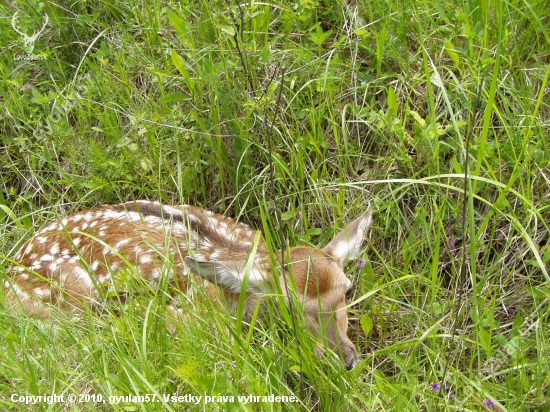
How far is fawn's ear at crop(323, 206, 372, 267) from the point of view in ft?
11.6

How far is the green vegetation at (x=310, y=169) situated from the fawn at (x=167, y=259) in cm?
17

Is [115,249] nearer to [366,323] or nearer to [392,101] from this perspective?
[366,323]

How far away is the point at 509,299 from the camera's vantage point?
11.3ft

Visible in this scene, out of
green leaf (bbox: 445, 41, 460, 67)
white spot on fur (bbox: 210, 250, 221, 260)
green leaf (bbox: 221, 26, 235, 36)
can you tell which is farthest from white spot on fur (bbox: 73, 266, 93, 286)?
green leaf (bbox: 445, 41, 460, 67)

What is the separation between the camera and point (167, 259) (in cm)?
336

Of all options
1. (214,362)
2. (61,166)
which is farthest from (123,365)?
(61,166)

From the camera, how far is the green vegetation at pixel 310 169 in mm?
2916

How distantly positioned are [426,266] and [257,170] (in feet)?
4.10

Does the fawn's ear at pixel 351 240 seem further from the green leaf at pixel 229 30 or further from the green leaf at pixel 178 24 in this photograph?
the green leaf at pixel 178 24

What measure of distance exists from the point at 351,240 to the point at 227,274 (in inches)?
→ 25.9

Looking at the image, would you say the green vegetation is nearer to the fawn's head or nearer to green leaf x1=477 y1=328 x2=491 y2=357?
green leaf x1=477 y1=328 x2=491 y2=357

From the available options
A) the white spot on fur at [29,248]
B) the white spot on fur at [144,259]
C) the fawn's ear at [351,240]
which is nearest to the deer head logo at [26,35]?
the white spot on fur at [29,248]

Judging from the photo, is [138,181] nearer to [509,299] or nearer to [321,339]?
[321,339]

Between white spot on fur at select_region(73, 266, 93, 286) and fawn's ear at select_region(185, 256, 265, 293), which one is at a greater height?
fawn's ear at select_region(185, 256, 265, 293)
